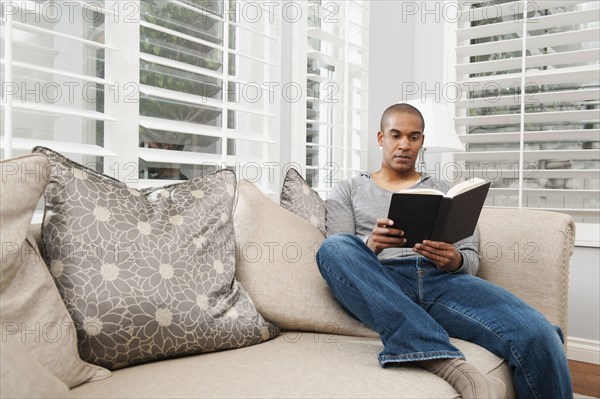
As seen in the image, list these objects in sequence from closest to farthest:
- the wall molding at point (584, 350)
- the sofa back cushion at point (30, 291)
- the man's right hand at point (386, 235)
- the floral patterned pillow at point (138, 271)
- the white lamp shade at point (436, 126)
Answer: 1. the sofa back cushion at point (30, 291)
2. the floral patterned pillow at point (138, 271)
3. the man's right hand at point (386, 235)
4. the white lamp shade at point (436, 126)
5. the wall molding at point (584, 350)

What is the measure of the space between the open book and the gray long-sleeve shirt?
0.93 ft

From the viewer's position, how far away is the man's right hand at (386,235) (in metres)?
1.70

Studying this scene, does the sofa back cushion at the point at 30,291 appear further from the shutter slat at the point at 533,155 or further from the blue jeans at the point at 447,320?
the shutter slat at the point at 533,155

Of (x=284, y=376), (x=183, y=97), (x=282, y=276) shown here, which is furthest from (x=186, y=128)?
(x=284, y=376)

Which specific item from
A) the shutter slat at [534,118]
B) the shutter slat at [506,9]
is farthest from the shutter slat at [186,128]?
the shutter slat at [506,9]

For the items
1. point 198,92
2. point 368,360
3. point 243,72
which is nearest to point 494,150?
point 243,72

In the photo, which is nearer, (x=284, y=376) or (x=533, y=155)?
(x=284, y=376)

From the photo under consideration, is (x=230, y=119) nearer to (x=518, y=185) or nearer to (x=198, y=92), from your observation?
(x=198, y=92)

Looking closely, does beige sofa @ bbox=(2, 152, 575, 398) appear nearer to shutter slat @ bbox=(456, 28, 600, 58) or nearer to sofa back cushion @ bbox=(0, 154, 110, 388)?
sofa back cushion @ bbox=(0, 154, 110, 388)

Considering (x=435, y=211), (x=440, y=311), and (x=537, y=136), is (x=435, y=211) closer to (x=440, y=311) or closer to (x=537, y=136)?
(x=440, y=311)

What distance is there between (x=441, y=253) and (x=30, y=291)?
1170mm

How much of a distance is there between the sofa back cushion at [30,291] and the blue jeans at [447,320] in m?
0.72

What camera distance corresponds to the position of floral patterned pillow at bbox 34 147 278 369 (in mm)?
1300

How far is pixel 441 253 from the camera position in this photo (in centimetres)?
177
